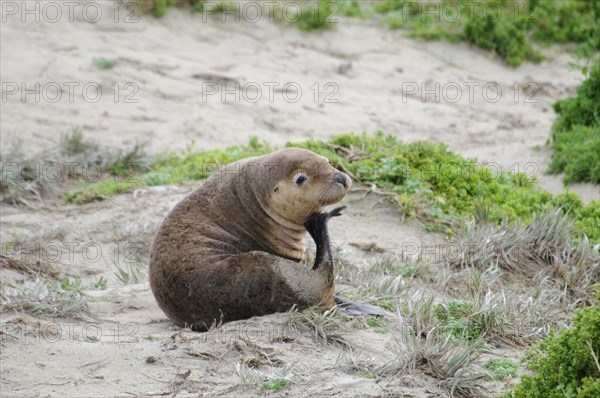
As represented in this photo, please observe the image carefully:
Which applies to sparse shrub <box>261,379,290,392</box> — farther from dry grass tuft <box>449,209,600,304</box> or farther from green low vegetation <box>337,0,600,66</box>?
green low vegetation <box>337,0,600,66</box>

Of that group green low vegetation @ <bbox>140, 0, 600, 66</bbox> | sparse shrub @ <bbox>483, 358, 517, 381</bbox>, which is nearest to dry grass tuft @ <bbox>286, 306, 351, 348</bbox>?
sparse shrub @ <bbox>483, 358, 517, 381</bbox>

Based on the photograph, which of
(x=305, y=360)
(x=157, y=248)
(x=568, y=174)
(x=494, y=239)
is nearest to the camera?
(x=305, y=360)

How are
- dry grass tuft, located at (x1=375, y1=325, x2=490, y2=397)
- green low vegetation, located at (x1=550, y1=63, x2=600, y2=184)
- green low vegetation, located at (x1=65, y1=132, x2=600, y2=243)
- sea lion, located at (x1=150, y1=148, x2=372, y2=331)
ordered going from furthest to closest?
green low vegetation, located at (x1=550, y1=63, x2=600, y2=184) < green low vegetation, located at (x1=65, y1=132, x2=600, y2=243) < sea lion, located at (x1=150, y1=148, x2=372, y2=331) < dry grass tuft, located at (x1=375, y1=325, x2=490, y2=397)

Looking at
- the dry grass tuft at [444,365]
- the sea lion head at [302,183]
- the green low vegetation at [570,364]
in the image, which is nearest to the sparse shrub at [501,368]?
the dry grass tuft at [444,365]

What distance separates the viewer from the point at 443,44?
1302cm

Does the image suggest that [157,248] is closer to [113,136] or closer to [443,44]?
[113,136]

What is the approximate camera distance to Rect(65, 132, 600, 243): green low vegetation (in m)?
8.12

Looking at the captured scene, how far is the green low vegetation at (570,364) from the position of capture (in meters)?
4.42

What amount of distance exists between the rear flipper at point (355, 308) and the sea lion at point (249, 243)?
22 millimetres

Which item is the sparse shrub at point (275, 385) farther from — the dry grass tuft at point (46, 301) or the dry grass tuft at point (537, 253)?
the dry grass tuft at point (537, 253)

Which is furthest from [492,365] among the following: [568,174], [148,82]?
[148,82]

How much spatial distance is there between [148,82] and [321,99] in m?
2.00

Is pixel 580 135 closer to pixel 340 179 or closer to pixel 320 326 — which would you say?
pixel 340 179

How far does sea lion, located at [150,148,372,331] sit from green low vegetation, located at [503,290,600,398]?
1.63 m
